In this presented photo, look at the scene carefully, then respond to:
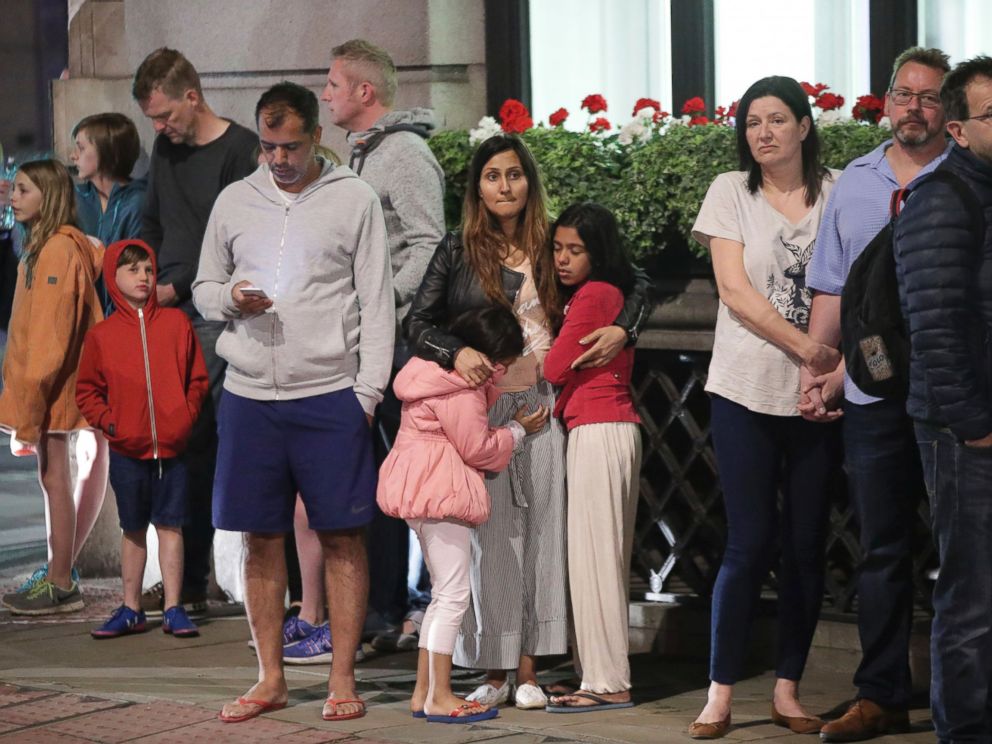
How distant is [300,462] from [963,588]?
7.79 ft

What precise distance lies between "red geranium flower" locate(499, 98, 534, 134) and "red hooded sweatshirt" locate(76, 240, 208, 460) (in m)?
1.77

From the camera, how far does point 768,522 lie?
6.09m

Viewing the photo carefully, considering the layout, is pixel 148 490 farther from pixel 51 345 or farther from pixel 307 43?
pixel 307 43

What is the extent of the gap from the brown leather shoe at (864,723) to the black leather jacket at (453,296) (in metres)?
1.55

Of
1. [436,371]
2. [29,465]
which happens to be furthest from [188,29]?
[29,465]

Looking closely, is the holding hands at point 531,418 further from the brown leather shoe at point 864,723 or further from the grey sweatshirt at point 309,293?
the brown leather shoe at point 864,723

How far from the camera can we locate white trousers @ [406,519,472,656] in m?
6.29

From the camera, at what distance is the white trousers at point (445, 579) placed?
6.29 metres

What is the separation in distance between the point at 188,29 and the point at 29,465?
638cm

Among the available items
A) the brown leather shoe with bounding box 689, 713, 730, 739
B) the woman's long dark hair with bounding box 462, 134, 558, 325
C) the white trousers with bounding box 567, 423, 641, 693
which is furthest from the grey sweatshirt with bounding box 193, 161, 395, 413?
the brown leather shoe with bounding box 689, 713, 730, 739

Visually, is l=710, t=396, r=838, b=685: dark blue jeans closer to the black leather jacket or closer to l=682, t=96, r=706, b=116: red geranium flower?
the black leather jacket

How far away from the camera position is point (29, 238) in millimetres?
8711

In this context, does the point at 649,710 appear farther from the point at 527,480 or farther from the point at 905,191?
the point at 905,191

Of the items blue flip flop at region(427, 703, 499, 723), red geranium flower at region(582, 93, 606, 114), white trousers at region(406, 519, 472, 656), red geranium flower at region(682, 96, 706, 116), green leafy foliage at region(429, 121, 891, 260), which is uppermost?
red geranium flower at region(582, 93, 606, 114)
